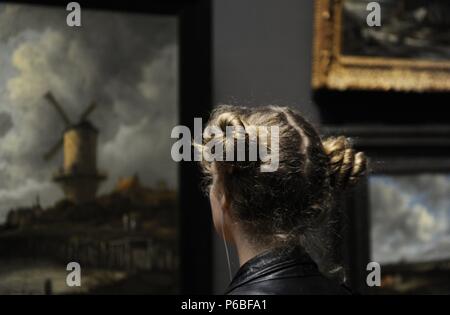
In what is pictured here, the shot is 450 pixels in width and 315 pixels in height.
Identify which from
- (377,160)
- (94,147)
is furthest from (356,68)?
(94,147)

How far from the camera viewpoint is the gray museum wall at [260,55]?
3471 millimetres

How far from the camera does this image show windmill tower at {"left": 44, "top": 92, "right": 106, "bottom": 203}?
316 cm

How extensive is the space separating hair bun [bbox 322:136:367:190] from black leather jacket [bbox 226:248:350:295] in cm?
29

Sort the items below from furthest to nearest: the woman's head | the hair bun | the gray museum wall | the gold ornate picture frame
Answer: the gold ornate picture frame → the gray museum wall → the hair bun → the woman's head

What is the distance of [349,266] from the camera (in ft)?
12.0

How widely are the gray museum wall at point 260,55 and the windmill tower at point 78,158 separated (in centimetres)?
64

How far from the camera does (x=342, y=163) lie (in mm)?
2021

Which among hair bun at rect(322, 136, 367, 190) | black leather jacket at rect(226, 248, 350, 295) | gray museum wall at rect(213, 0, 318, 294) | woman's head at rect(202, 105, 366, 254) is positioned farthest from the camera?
gray museum wall at rect(213, 0, 318, 294)

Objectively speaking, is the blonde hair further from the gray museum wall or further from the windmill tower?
the gray museum wall

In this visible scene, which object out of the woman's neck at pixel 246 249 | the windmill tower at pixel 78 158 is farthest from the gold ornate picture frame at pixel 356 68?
the woman's neck at pixel 246 249

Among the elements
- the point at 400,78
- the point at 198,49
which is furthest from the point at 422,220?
the point at 198,49

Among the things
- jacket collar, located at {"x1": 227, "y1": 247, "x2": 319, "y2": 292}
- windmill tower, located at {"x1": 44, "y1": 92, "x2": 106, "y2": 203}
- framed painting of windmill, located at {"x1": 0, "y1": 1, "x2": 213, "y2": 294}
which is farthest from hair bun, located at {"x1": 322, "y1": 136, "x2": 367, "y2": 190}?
windmill tower, located at {"x1": 44, "y1": 92, "x2": 106, "y2": 203}

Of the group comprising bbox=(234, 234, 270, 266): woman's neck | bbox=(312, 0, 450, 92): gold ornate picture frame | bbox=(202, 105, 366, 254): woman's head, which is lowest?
bbox=(234, 234, 270, 266): woman's neck

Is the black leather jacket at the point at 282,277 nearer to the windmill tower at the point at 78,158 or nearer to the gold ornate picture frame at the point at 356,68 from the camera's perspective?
the windmill tower at the point at 78,158
